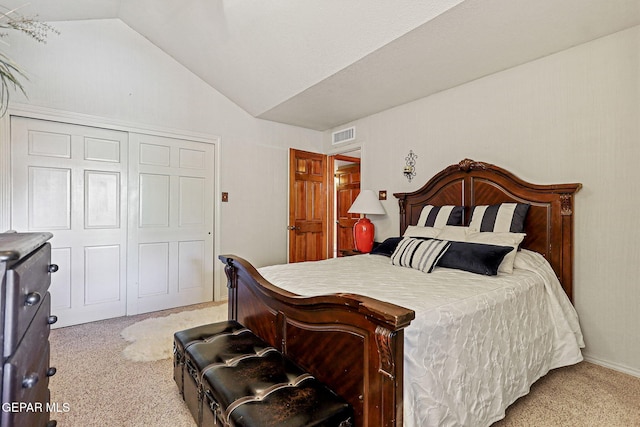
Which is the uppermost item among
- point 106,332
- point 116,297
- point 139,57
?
point 139,57

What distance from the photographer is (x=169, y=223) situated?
3.74 meters

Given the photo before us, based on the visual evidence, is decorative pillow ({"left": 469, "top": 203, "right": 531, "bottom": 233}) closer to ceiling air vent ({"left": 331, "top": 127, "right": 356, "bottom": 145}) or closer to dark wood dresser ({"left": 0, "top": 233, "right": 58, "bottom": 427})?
ceiling air vent ({"left": 331, "top": 127, "right": 356, "bottom": 145})

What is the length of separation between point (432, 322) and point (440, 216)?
192cm

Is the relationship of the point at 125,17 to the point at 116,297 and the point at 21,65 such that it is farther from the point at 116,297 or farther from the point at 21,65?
the point at 116,297

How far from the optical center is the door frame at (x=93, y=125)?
2.84 m

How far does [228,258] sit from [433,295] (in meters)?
1.53

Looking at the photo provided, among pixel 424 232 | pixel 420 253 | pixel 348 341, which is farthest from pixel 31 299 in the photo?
pixel 424 232

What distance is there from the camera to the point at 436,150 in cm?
344

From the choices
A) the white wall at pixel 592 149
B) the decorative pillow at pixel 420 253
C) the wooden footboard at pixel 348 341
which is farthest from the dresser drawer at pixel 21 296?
the white wall at pixel 592 149

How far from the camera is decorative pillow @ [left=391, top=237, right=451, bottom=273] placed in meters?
2.33

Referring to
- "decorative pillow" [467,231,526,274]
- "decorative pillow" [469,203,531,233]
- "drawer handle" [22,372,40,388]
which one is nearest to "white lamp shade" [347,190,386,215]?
"decorative pillow" [469,203,531,233]

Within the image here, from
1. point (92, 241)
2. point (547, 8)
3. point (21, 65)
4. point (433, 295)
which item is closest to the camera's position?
point (433, 295)

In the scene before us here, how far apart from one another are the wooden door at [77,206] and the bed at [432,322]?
1.85 meters

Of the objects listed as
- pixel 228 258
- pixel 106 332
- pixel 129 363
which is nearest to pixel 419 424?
pixel 228 258
